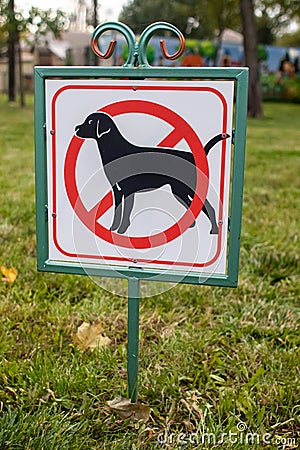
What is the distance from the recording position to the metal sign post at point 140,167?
120 centimetres

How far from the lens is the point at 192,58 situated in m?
16.4

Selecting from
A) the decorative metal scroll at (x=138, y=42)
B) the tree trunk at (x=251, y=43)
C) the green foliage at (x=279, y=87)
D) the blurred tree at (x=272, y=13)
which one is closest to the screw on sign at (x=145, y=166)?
the decorative metal scroll at (x=138, y=42)

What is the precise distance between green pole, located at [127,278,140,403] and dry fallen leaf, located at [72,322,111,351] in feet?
0.91

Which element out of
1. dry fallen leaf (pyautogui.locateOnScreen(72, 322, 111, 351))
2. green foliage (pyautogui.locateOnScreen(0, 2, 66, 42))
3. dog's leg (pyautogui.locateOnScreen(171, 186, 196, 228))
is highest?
green foliage (pyautogui.locateOnScreen(0, 2, 66, 42))

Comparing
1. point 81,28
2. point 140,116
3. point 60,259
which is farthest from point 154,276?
point 81,28

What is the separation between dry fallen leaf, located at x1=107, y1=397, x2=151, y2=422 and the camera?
4.50 feet

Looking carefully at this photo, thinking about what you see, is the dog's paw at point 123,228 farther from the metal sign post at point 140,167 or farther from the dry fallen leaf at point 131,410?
the dry fallen leaf at point 131,410

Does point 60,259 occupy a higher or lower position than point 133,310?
higher

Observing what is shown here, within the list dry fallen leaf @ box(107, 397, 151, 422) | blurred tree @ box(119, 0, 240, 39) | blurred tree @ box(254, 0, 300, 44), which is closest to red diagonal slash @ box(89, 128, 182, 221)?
dry fallen leaf @ box(107, 397, 151, 422)

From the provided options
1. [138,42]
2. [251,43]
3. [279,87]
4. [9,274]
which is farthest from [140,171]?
[279,87]

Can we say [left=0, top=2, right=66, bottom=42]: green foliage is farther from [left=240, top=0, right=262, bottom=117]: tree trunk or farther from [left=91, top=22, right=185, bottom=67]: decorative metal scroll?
[left=91, top=22, right=185, bottom=67]: decorative metal scroll

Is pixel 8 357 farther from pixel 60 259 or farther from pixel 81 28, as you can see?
pixel 81 28

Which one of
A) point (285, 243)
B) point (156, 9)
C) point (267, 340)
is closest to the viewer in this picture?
point (267, 340)

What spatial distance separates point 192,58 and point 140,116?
15.9 metres
